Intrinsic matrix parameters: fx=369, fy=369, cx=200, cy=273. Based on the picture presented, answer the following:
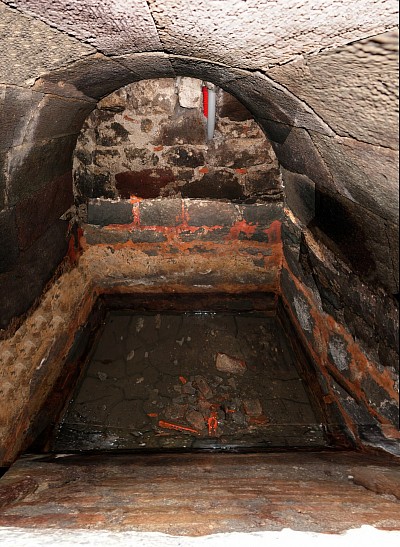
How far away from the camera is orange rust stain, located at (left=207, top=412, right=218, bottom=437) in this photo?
101 inches

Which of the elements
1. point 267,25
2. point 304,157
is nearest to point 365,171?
point 267,25

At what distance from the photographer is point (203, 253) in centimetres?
335

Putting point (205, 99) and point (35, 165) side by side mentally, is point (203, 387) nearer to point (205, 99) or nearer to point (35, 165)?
point (35, 165)

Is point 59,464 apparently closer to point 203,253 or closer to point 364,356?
point 364,356

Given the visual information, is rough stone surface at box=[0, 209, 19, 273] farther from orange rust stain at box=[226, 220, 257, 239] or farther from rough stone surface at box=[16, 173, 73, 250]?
orange rust stain at box=[226, 220, 257, 239]

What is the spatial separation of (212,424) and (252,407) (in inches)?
12.8

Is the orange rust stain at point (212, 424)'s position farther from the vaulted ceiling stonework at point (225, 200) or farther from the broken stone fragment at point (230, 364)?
the vaulted ceiling stonework at point (225, 200)

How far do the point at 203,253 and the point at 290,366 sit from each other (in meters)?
1.23

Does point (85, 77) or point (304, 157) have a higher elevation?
point (85, 77)

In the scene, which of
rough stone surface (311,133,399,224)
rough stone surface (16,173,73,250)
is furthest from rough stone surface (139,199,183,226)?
rough stone surface (311,133,399,224)

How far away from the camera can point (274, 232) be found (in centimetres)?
321

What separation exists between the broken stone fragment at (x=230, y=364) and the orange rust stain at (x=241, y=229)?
104 cm

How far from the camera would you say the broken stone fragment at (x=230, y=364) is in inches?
119

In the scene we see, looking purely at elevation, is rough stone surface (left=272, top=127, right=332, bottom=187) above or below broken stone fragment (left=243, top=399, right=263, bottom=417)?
above
